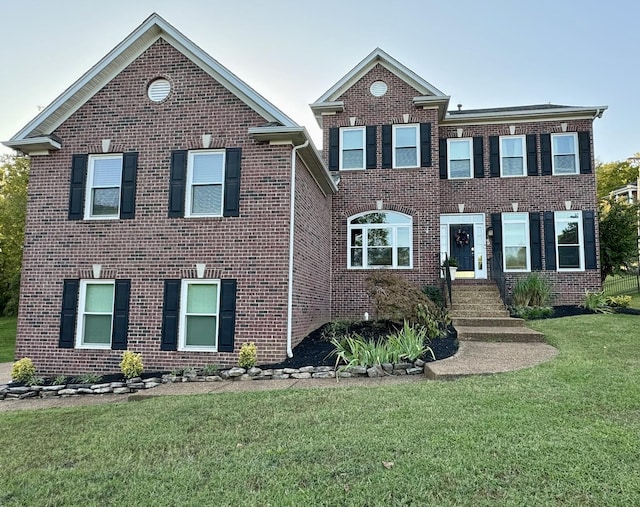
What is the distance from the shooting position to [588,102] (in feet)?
49.4

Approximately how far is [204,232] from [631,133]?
35434 mm

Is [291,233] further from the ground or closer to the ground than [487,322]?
further from the ground

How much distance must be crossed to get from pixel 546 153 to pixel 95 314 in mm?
13940

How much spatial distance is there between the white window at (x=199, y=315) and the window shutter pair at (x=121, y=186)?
2131 mm

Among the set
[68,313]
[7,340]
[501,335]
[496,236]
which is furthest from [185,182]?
[7,340]

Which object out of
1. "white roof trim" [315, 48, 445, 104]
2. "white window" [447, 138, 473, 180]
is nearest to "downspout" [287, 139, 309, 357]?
"white roof trim" [315, 48, 445, 104]

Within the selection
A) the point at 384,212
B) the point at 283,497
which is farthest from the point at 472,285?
the point at 283,497

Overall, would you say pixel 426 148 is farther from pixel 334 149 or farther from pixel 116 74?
pixel 116 74

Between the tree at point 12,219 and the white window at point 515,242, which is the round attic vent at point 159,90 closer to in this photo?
the white window at point 515,242

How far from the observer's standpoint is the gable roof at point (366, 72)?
13.9 m

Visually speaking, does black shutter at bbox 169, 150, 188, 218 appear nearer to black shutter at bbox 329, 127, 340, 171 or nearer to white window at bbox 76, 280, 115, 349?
white window at bbox 76, 280, 115, 349

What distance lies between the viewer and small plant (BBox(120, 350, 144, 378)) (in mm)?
8703

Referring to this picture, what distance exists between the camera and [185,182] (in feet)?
31.3

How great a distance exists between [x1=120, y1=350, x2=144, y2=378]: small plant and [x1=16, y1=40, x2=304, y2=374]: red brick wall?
345mm
